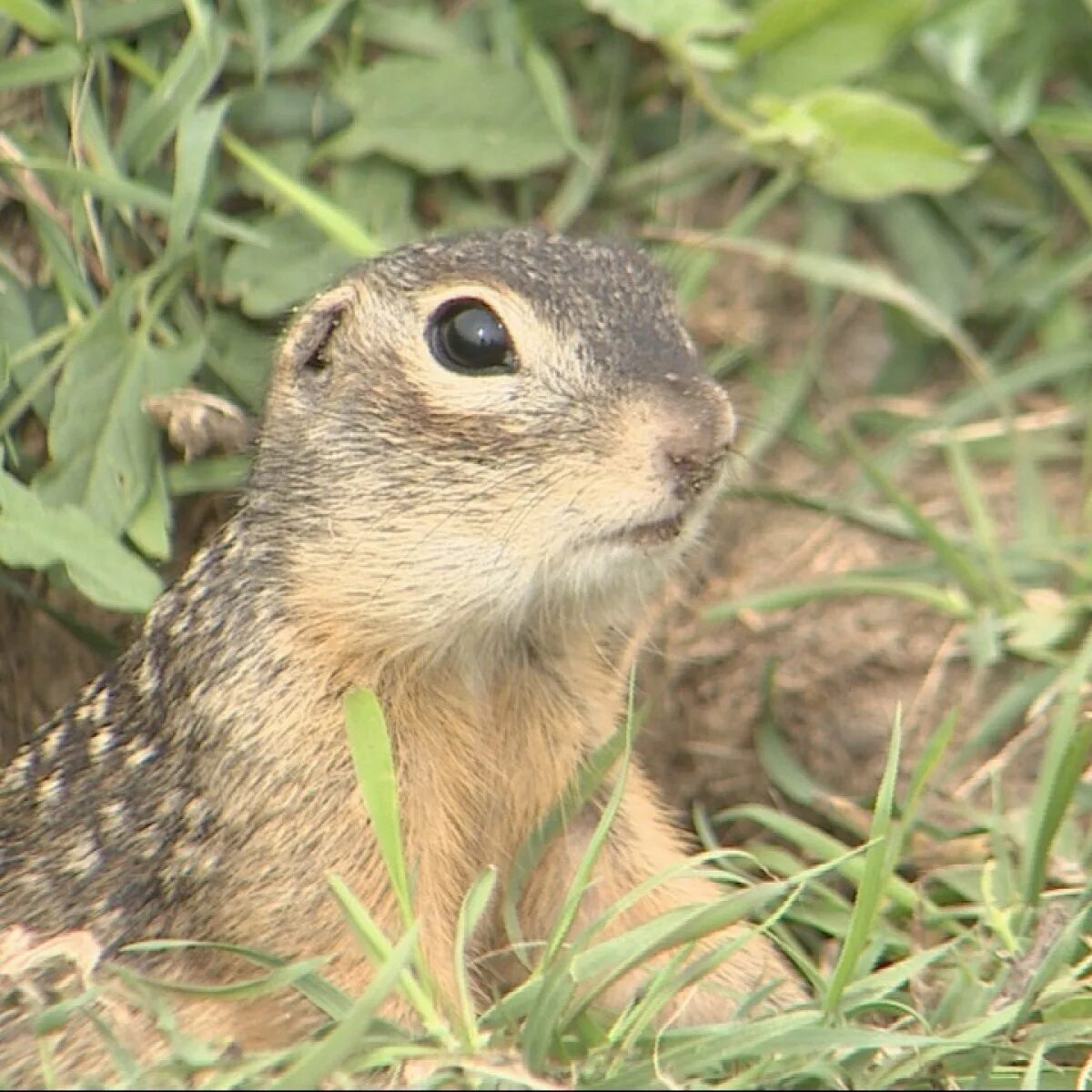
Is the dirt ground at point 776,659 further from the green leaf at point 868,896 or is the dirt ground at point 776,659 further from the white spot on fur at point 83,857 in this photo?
the green leaf at point 868,896

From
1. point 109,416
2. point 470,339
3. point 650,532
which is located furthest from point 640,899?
point 109,416

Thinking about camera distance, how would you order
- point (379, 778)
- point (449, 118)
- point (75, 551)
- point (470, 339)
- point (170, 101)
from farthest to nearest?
point (449, 118) → point (170, 101) → point (75, 551) → point (470, 339) → point (379, 778)

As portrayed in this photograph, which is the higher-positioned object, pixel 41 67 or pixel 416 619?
pixel 41 67

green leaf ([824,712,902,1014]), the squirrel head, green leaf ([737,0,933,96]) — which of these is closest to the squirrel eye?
the squirrel head

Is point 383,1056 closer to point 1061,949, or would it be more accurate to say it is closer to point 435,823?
point 435,823

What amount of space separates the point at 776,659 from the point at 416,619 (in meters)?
2.06

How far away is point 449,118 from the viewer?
5.95 meters

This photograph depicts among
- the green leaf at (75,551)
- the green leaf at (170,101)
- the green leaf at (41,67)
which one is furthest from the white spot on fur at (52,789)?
the green leaf at (41,67)

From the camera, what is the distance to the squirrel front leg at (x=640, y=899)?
15.0 ft

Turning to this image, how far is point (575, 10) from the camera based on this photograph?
6230 millimetres

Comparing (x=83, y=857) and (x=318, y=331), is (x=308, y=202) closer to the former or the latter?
(x=318, y=331)

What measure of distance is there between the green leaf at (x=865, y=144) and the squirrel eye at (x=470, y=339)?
84.4 inches

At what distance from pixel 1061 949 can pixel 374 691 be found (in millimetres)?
1468

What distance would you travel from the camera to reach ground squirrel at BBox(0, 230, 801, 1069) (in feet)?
13.1
